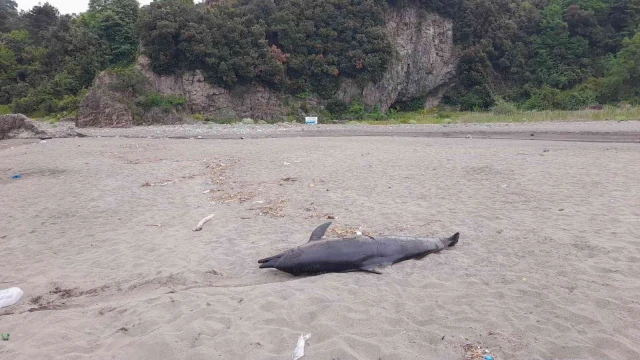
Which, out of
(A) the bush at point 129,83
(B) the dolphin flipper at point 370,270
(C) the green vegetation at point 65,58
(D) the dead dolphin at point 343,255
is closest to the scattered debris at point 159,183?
(D) the dead dolphin at point 343,255

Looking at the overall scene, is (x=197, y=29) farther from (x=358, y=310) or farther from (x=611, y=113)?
(x=358, y=310)

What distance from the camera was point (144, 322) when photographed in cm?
372

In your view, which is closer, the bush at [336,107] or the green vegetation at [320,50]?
the green vegetation at [320,50]

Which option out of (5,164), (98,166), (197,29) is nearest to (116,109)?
(197,29)

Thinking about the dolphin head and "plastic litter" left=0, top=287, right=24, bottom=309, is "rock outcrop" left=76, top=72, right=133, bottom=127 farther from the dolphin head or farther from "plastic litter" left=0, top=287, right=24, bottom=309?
the dolphin head

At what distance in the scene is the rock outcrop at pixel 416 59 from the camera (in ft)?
141

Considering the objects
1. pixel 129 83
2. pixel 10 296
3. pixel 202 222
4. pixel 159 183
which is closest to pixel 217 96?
pixel 129 83

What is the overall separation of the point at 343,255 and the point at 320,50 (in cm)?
3686

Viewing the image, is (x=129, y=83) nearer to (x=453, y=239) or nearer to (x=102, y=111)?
(x=102, y=111)

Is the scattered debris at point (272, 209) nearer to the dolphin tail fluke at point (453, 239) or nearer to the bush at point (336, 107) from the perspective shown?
the dolphin tail fluke at point (453, 239)

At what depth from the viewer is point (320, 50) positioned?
39375 mm

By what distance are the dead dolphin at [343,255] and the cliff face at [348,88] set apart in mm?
27512

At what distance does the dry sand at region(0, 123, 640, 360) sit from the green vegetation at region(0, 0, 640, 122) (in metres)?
21.4

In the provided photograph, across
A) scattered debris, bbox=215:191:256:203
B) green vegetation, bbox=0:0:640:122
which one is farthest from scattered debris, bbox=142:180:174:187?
green vegetation, bbox=0:0:640:122
